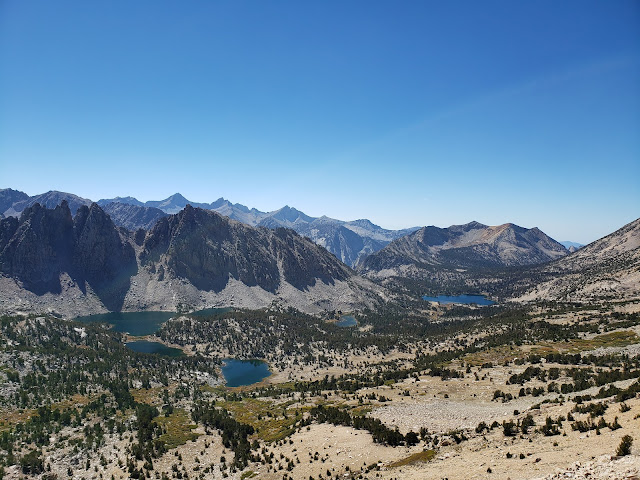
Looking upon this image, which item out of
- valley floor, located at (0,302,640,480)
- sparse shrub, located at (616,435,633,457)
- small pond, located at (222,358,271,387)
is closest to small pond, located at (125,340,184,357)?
small pond, located at (222,358,271,387)

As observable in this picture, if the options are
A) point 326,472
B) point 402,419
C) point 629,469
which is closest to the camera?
point 629,469

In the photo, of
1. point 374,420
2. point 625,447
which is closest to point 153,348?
point 374,420

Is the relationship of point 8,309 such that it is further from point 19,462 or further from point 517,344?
point 517,344

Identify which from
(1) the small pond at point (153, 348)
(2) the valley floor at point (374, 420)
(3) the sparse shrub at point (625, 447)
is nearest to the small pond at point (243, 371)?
(2) the valley floor at point (374, 420)

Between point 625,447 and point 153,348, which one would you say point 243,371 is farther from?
point 625,447

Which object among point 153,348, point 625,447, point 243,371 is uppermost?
point 625,447

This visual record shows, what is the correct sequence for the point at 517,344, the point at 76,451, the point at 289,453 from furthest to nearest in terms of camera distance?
the point at 517,344 < the point at 76,451 < the point at 289,453

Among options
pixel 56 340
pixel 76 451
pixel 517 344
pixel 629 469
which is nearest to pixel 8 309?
pixel 56 340
